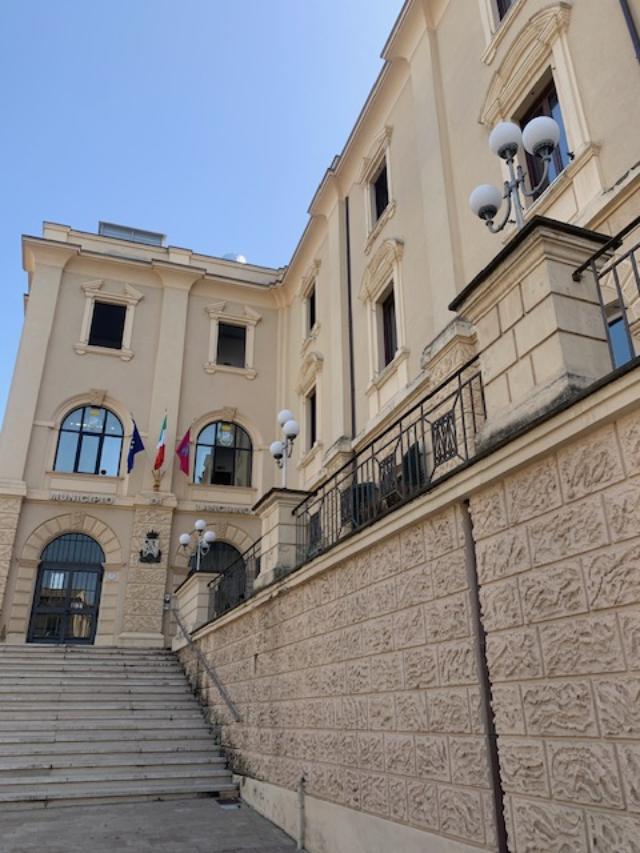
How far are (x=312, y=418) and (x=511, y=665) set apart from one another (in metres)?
15.0

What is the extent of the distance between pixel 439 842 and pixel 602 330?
3.75 meters

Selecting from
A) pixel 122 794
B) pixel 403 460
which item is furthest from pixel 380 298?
pixel 122 794

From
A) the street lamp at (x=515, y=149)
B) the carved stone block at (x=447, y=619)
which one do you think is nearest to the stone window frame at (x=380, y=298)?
the street lamp at (x=515, y=149)

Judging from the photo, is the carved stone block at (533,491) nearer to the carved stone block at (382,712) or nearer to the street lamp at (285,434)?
the carved stone block at (382,712)

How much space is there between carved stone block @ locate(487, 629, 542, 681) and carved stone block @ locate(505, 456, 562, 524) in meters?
0.73

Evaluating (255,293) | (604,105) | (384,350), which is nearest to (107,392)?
(255,293)

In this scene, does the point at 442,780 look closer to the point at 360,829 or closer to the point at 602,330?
the point at 360,829

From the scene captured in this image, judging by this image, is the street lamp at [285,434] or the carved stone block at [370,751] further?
the street lamp at [285,434]

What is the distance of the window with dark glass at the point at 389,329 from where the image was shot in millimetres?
14414

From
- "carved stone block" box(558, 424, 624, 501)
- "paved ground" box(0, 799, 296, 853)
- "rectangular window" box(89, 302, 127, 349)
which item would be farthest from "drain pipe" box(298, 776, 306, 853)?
"rectangular window" box(89, 302, 127, 349)

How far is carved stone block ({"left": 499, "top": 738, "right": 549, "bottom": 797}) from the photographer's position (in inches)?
147

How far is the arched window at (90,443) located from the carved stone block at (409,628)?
15.3 meters

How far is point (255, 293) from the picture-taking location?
22875 millimetres

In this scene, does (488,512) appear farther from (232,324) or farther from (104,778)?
(232,324)
